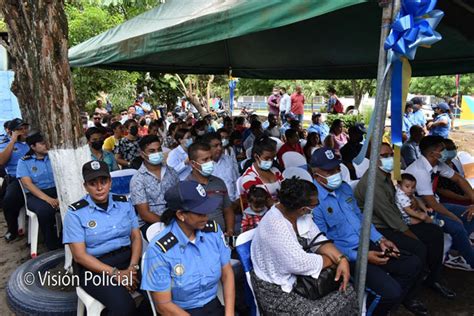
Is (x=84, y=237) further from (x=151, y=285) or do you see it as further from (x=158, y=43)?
(x=158, y=43)

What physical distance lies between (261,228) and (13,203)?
3.72 metres

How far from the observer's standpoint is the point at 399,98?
2.12 meters

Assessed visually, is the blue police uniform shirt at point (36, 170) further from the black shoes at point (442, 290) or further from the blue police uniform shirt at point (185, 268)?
the black shoes at point (442, 290)

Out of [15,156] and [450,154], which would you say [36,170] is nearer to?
[15,156]

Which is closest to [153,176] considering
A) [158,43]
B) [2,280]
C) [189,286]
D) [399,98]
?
[158,43]

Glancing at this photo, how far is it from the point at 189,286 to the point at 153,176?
1.58m

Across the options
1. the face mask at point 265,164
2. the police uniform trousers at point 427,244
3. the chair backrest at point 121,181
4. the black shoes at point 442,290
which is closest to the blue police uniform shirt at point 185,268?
the face mask at point 265,164

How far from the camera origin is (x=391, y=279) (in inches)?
109

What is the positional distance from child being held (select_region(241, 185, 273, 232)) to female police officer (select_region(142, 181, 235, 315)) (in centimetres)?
89

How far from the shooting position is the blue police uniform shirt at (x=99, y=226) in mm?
2588

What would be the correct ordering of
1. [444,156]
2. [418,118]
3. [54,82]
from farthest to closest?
[418,118]
[444,156]
[54,82]

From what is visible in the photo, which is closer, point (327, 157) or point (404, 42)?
point (404, 42)

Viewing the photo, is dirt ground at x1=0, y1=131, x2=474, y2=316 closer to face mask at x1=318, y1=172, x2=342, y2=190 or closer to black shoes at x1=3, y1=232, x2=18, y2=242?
black shoes at x1=3, y1=232, x2=18, y2=242

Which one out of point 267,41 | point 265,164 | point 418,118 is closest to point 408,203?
point 265,164
